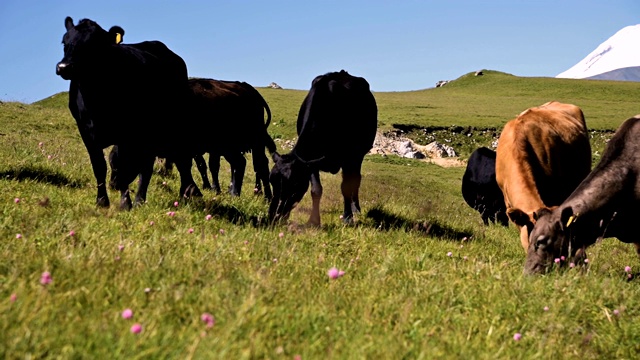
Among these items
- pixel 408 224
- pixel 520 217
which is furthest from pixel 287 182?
pixel 520 217

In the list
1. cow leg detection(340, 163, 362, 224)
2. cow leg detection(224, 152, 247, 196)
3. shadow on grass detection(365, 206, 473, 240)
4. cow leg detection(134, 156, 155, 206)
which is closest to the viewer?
cow leg detection(134, 156, 155, 206)

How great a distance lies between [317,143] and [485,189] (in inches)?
335

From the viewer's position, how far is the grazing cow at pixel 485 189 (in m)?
16.8

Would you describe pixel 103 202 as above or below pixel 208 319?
below

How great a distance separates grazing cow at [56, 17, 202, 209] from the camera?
7855 mm

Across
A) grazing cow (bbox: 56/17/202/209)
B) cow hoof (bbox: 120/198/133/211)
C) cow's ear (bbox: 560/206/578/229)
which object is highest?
grazing cow (bbox: 56/17/202/209)

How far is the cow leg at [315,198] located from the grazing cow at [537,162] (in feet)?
9.30

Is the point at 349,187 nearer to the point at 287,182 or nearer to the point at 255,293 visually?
the point at 287,182

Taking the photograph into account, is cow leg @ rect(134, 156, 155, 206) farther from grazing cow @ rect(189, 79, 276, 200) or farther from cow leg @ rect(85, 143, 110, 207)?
grazing cow @ rect(189, 79, 276, 200)

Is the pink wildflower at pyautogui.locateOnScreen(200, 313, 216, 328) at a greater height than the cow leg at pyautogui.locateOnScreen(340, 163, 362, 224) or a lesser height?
greater

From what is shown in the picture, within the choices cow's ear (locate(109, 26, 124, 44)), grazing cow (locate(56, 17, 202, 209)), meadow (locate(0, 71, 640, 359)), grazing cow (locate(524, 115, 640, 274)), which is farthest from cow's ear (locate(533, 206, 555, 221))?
cow's ear (locate(109, 26, 124, 44))

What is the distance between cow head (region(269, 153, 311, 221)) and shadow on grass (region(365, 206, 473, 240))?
1336mm

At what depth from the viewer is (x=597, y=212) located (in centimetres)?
734

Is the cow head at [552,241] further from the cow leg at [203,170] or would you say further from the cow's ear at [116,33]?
the cow leg at [203,170]
